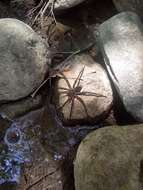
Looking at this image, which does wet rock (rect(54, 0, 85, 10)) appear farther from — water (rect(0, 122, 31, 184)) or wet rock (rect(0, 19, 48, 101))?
water (rect(0, 122, 31, 184))

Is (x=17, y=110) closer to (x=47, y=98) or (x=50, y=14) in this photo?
(x=47, y=98)

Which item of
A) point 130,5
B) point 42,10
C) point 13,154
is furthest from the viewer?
point 42,10

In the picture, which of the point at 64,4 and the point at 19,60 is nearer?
the point at 19,60

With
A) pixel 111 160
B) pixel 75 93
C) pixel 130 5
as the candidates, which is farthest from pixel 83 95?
pixel 130 5

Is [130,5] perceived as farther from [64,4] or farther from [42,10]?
[42,10]

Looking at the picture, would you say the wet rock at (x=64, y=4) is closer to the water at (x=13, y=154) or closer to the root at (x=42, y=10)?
the root at (x=42, y=10)
